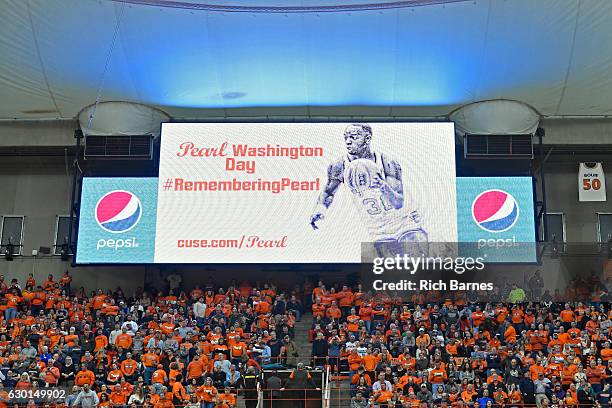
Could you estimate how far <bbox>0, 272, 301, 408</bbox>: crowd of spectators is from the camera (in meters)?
21.9

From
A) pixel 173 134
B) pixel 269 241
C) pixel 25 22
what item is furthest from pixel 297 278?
pixel 25 22

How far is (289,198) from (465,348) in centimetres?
807

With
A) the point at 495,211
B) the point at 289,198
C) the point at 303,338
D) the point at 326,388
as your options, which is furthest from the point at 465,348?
the point at 289,198

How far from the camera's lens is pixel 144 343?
2494cm

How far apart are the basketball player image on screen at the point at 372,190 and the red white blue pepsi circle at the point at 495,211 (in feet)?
6.62

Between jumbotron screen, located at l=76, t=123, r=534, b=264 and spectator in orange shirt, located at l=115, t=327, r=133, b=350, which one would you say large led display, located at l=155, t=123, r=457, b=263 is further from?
spectator in orange shirt, located at l=115, t=327, r=133, b=350

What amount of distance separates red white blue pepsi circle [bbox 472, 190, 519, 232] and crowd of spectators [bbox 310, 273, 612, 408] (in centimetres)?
216

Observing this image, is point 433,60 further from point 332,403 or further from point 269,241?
point 332,403

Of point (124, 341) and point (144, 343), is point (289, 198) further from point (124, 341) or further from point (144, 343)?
point (124, 341)

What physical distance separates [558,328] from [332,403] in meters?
7.55

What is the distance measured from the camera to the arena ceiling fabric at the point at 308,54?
1087 inches

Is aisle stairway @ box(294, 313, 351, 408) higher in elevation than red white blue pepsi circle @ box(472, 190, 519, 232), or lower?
lower

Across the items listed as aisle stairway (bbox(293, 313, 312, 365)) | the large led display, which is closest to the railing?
aisle stairway (bbox(293, 313, 312, 365))

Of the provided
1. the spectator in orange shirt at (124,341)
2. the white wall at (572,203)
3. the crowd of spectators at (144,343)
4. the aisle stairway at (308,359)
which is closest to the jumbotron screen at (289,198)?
the crowd of spectators at (144,343)
